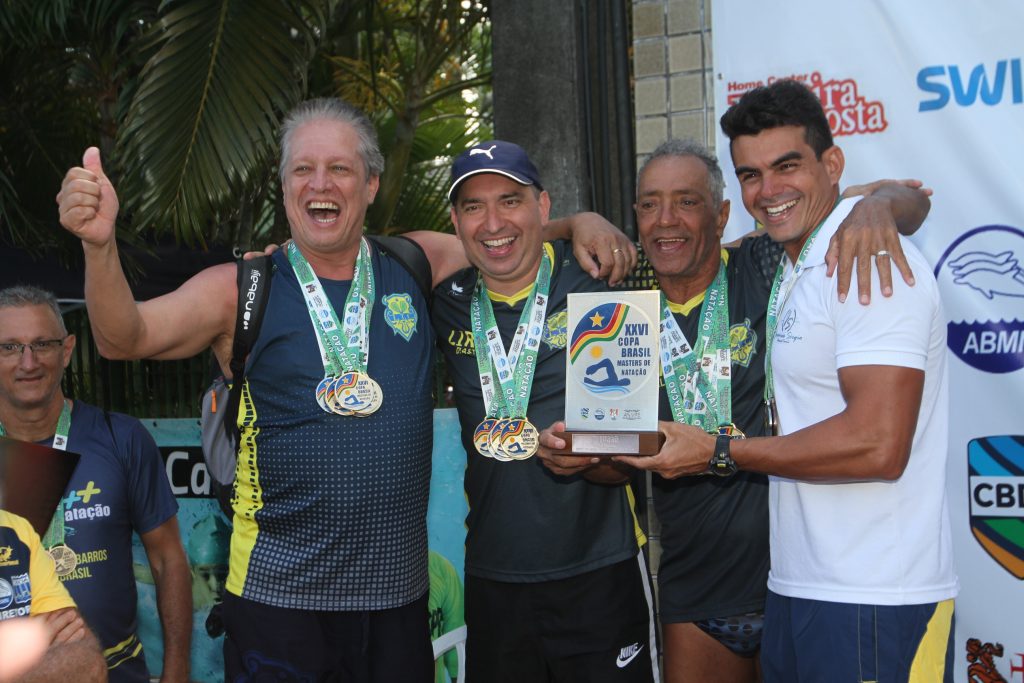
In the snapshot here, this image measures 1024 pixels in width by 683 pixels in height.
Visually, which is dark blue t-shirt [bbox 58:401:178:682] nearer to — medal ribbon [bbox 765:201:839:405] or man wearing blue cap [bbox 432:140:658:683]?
man wearing blue cap [bbox 432:140:658:683]

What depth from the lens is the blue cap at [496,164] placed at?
318 centimetres

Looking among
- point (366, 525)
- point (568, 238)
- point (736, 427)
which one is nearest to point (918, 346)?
point (736, 427)

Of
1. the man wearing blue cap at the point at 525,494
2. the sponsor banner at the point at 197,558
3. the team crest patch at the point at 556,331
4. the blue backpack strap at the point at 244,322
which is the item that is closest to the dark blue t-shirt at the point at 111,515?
the sponsor banner at the point at 197,558

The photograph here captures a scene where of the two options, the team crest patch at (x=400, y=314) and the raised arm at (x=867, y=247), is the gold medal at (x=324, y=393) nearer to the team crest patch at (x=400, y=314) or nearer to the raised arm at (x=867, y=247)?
the team crest patch at (x=400, y=314)

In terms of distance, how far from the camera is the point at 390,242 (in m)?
3.35

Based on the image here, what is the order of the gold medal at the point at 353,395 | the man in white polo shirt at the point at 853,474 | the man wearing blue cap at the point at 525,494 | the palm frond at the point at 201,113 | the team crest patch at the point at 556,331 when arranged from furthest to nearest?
the palm frond at the point at 201,113 < the team crest patch at the point at 556,331 < the man wearing blue cap at the point at 525,494 < the gold medal at the point at 353,395 < the man in white polo shirt at the point at 853,474

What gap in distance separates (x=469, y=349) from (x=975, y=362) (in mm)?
2016

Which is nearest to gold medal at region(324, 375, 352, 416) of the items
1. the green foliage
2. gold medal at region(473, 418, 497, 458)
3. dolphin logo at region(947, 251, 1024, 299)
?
gold medal at region(473, 418, 497, 458)

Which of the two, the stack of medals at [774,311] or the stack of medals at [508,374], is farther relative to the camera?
the stack of medals at [508,374]

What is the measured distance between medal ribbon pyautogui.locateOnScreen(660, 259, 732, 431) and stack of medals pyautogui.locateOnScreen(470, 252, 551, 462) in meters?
0.43

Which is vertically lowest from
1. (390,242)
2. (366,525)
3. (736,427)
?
(366,525)

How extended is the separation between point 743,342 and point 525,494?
0.85m

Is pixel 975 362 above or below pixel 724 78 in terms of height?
below

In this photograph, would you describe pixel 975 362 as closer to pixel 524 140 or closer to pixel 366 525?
pixel 524 140
